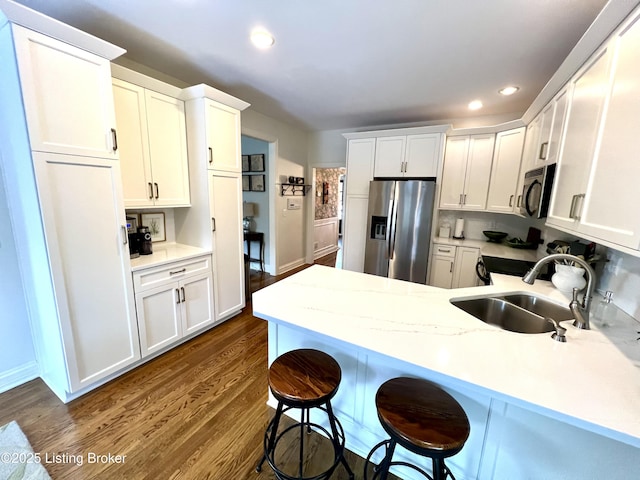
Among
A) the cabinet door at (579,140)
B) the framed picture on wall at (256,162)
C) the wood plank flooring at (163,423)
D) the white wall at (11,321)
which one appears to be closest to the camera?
the cabinet door at (579,140)

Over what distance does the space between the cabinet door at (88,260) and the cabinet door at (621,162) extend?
9.04 ft

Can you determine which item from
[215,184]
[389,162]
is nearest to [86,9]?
[215,184]

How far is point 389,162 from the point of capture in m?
3.65

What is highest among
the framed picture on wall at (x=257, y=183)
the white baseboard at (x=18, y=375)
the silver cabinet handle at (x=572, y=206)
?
the framed picture on wall at (x=257, y=183)

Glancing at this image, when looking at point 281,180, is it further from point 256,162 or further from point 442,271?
point 442,271

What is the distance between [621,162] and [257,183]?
4270mm

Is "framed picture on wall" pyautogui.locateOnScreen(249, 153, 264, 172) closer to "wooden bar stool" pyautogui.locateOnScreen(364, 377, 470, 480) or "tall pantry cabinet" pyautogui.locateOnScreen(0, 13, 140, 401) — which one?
"tall pantry cabinet" pyautogui.locateOnScreen(0, 13, 140, 401)

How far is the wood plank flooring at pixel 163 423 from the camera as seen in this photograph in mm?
1397

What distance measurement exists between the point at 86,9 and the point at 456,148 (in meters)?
3.75

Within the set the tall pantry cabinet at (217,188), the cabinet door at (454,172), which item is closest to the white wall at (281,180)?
the tall pantry cabinet at (217,188)

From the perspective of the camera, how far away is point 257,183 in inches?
179

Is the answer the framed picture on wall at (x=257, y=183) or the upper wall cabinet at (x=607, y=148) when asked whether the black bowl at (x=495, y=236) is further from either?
the framed picture on wall at (x=257, y=183)

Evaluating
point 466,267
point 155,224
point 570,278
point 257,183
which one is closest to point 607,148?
point 570,278

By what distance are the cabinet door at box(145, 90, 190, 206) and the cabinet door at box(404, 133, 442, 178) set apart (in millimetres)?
2736
